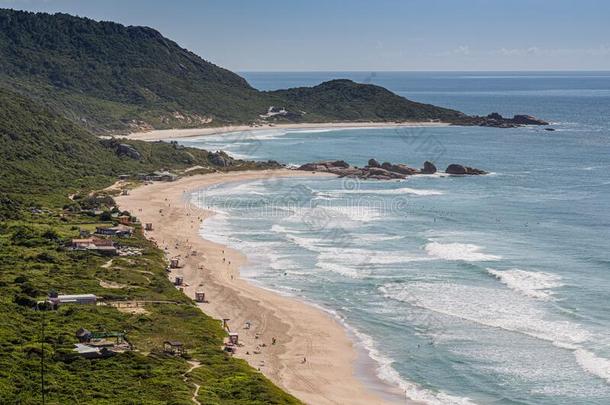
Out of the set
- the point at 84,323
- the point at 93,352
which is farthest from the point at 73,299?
the point at 93,352

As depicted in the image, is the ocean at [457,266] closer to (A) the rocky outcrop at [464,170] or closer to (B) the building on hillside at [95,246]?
(A) the rocky outcrop at [464,170]

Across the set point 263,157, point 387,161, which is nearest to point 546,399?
point 387,161

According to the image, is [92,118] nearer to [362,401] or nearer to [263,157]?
[263,157]

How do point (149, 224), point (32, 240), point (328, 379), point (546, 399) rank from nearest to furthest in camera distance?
1. point (546, 399)
2. point (328, 379)
3. point (32, 240)
4. point (149, 224)

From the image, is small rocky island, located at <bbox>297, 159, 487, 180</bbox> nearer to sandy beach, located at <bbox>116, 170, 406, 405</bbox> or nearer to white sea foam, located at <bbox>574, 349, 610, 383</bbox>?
sandy beach, located at <bbox>116, 170, 406, 405</bbox>

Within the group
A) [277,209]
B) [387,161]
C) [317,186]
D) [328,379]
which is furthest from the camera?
[387,161]

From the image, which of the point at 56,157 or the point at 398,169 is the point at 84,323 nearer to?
the point at 56,157
